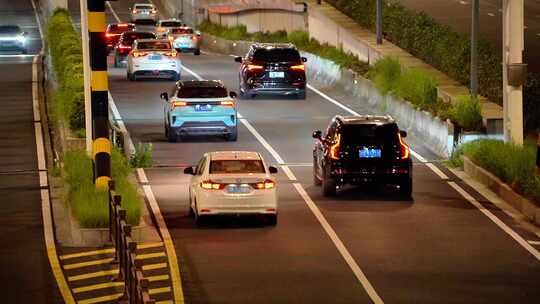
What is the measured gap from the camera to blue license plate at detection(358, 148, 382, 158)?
30922 millimetres

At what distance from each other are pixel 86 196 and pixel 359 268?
17.9 ft

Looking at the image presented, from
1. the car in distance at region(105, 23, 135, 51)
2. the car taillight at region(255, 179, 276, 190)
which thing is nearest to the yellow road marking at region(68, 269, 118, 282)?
the car taillight at region(255, 179, 276, 190)

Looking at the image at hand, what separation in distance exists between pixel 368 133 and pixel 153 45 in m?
25.4

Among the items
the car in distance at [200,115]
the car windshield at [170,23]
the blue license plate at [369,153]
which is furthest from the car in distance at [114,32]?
the blue license plate at [369,153]

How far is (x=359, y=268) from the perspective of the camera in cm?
2458

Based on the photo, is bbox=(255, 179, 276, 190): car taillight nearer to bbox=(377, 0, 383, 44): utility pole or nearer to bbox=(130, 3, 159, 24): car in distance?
bbox=(377, 0, 383, 44): utility pole

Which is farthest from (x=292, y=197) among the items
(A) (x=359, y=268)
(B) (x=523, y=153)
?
(A) (x=359, y=268)

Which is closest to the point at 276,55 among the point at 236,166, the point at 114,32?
the point at 236,166

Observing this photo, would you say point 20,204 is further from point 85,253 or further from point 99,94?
point 85,253

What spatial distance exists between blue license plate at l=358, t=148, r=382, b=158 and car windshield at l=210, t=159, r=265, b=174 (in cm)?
313

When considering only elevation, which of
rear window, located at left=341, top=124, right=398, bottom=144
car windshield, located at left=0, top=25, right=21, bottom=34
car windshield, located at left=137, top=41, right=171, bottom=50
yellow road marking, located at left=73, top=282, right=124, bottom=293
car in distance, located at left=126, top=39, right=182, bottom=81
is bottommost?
yellow road marking, located at left=73, top=282, right=124, bottom=293

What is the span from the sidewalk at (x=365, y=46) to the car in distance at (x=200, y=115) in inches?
230

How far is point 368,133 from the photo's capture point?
1226 inches

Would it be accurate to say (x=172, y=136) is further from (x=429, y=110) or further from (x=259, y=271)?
(x=259, y=271)
